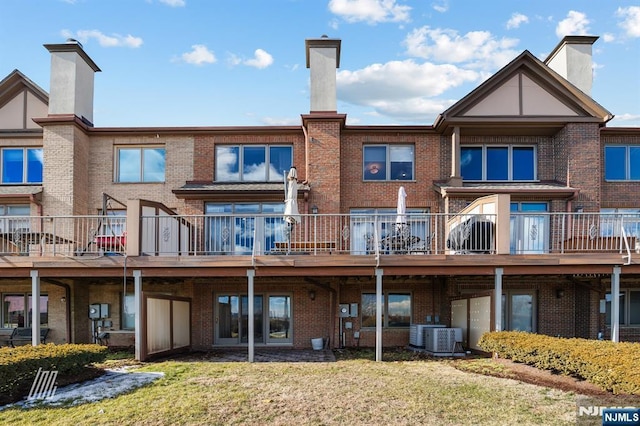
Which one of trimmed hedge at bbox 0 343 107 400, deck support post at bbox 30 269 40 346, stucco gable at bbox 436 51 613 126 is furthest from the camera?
stucco gable at bbox 436 51 613 126

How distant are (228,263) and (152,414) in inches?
212

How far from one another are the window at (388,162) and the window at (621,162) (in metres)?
6.31

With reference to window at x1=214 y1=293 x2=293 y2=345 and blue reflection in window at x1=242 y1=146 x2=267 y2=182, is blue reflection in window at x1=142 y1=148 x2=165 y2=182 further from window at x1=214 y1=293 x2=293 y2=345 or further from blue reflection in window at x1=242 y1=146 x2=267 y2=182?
window at x1=214 y1=293 x2=293 y2=345

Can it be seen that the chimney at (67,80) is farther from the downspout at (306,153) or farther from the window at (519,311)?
the window at (519,311)

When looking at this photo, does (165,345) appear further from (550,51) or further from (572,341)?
(550,51)

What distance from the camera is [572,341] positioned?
10.6 m

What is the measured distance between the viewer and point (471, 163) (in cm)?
1698

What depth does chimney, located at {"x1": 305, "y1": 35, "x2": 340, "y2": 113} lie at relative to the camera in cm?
1639

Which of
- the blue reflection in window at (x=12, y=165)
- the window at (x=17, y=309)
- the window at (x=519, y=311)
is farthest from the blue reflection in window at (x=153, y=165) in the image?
the window at (x=519, y=311)

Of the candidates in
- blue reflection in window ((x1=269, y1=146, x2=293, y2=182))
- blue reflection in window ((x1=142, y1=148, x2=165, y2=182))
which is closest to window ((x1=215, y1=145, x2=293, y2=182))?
blue reflection in window ((x1=269, y1=146, x2=293, y2=182))

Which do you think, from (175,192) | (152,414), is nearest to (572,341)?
(152,414)

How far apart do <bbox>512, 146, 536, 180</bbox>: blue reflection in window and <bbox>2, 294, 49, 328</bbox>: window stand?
15269 millimetres

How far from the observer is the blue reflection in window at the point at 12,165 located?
17.1m

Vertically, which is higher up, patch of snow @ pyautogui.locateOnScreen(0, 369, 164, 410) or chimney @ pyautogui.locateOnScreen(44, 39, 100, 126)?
chimney @ pyautogui.locateOnScreen(44, 39, 100, 126)
